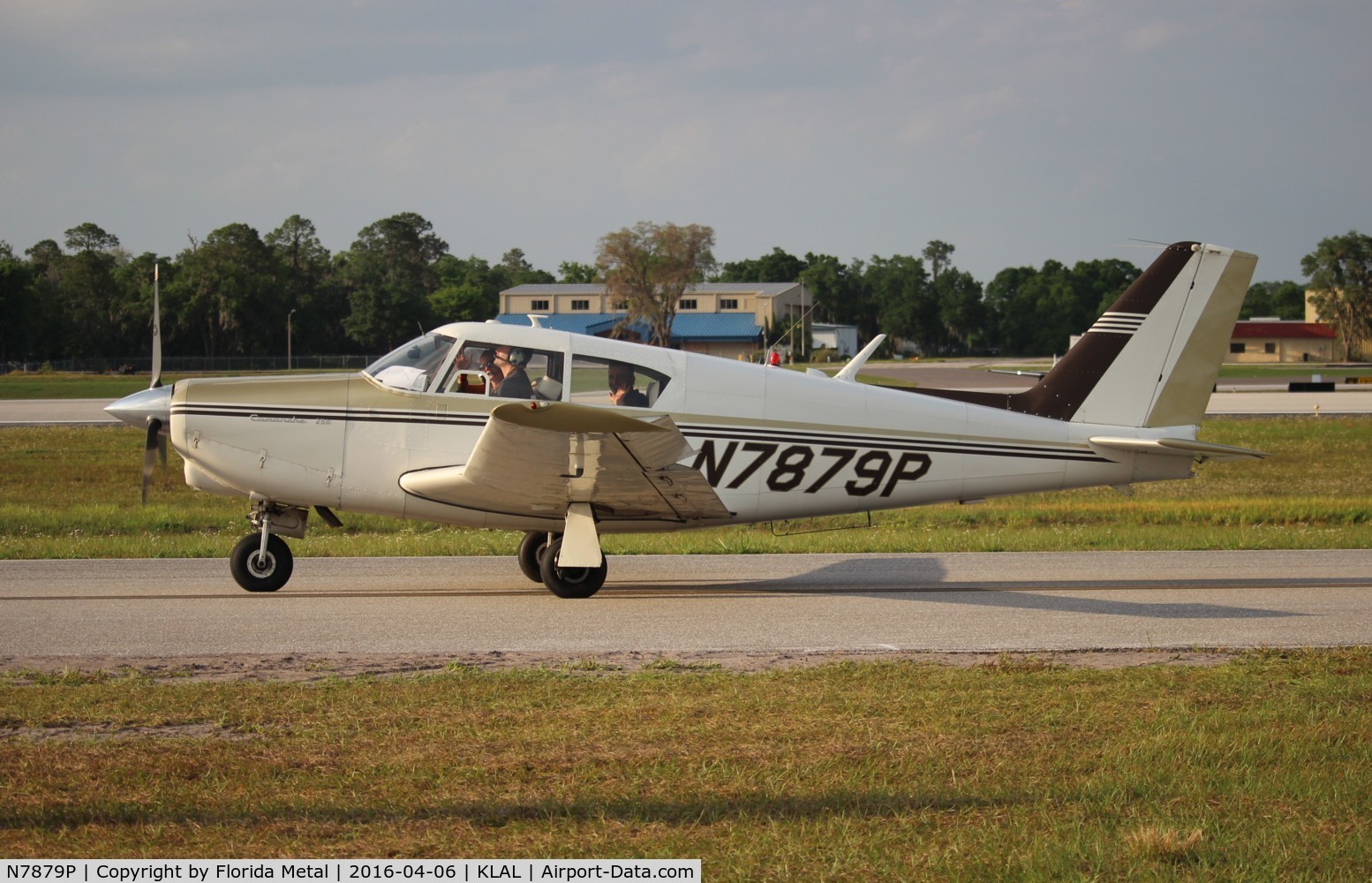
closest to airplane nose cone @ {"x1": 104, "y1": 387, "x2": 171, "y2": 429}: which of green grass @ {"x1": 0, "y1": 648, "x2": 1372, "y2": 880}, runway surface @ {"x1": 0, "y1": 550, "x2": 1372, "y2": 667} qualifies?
runway surface @ {"x1": 0, "y1": 550, "x2": 1372, "y2": 667}

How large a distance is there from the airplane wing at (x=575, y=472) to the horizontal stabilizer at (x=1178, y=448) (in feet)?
11.8

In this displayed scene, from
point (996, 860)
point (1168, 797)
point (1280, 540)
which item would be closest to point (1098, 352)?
point (1280, 540)

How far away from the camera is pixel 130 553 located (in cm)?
1330

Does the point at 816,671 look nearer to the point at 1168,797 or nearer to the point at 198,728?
the point at 1168,797

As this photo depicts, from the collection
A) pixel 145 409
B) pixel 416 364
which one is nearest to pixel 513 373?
pixel 416 364

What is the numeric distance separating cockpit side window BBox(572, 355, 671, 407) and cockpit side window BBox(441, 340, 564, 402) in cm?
22

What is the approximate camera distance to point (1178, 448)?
34.4 ft

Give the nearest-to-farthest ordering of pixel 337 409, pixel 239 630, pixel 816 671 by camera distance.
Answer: pixel 816 671, pixel 239 630, pixel 337 409

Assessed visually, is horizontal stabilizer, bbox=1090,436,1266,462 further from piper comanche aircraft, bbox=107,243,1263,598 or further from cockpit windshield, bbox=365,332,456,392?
cockpit windshield, bbox=365,332,456,392

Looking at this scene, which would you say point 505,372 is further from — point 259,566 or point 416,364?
point 259,566

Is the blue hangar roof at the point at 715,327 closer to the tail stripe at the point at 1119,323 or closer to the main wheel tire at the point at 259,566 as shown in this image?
the tail stripe at the point at 1119,323

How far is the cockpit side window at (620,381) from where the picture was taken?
1005cm

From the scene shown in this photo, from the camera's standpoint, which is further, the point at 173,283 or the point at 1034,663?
the point at 173,283

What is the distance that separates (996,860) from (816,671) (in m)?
3.15
